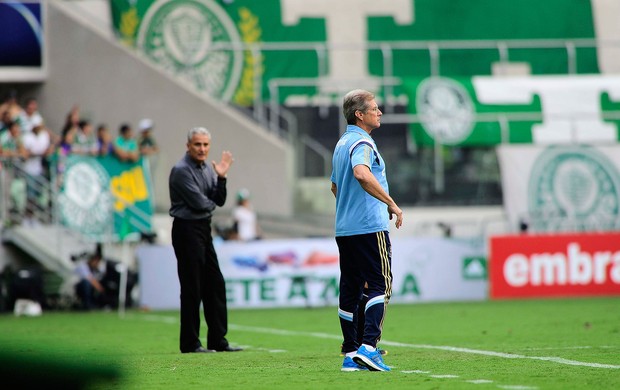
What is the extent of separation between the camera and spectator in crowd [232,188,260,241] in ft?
74.3

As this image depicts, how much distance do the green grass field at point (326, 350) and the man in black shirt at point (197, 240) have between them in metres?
0.35

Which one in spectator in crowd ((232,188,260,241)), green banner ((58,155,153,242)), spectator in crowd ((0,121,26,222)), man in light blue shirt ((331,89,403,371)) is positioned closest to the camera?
man in light blue shirt ((331,89,403,371))

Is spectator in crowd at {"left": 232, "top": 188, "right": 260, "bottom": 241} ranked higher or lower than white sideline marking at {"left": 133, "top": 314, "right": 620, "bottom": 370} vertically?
higher

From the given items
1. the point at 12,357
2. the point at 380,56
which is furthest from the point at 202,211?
the point at 380,56

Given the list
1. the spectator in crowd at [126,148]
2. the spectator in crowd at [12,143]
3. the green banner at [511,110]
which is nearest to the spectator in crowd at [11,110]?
the spectator in crowd at [12,143]

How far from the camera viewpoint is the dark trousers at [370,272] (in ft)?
26.1

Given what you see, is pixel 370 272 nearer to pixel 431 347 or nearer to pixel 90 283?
pixel 431 347

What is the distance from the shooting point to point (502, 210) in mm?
25266

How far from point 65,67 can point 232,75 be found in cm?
358

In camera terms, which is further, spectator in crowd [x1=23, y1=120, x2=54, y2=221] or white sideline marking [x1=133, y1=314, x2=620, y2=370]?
spectator in crowd [x1=23, y1=120, x2=54, y2=221]

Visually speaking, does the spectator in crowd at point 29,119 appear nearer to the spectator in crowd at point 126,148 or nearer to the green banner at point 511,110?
the spectator in crowd at point 126,148

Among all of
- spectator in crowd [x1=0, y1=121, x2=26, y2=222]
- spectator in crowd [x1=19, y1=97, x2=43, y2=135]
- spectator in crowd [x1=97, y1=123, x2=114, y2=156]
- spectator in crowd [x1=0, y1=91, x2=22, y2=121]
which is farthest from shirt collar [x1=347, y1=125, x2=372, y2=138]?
spectator in crowd [x1=19, y1=97, x2=43, y2=135]

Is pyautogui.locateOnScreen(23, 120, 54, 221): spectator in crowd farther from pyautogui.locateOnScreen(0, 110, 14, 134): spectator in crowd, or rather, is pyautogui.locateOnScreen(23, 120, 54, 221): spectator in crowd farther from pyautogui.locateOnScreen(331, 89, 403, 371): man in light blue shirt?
pyautogui.locateOnScreen(331, 89, 403, 371): man in light blue shirt

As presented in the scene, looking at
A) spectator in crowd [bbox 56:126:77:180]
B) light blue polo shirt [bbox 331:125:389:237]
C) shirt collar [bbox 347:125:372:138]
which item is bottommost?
light blue polo shirt [bbox 331:125:389:237]
